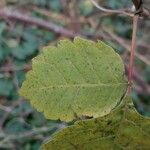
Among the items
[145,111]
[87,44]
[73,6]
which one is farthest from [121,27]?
[87,44]

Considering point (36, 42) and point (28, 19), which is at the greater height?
point (28, 19)

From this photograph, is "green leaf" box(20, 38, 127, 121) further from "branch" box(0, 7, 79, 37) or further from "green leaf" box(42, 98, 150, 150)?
"branch" box(0, 7, 79, 37)

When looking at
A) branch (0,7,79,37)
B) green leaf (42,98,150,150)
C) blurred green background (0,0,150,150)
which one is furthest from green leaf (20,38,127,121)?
branch (0,7,79,37)

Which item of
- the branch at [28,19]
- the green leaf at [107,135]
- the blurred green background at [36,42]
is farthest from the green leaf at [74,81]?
the branch at [28,19]

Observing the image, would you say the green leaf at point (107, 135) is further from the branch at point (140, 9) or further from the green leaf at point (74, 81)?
the branch at point (140, 9)

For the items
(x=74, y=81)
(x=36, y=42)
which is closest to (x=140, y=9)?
(x=74, y=81)

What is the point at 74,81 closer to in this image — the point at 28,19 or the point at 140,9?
the point at 140,9
